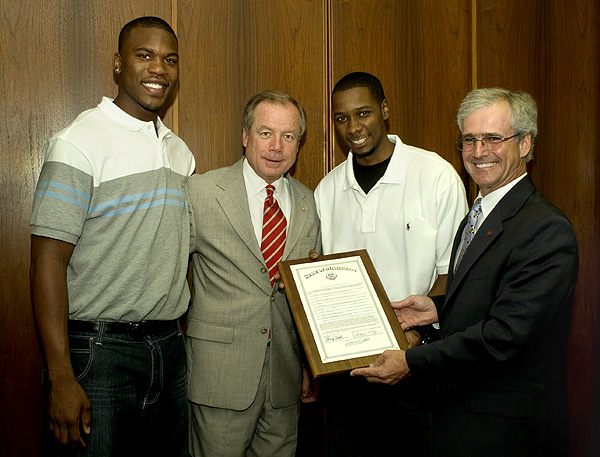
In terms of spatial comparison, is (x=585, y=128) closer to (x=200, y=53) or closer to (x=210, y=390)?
(x=200, y=53)

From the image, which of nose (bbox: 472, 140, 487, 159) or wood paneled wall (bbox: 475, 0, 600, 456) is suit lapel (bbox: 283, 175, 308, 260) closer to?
nose (bbox: 472, 140, 487, 159)

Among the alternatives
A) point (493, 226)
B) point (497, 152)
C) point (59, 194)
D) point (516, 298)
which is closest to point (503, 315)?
point (516, 298)

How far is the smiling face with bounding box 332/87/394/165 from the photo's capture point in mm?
2424

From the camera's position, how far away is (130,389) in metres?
1.88

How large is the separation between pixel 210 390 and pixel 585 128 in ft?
8.59

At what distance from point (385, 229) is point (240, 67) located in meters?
1.19

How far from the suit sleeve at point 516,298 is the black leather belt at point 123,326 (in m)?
1.05

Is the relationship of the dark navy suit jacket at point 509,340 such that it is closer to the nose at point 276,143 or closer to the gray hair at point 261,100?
the nose at point 276,143

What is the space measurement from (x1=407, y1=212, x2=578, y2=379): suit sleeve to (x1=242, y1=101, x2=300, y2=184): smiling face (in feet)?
3.26

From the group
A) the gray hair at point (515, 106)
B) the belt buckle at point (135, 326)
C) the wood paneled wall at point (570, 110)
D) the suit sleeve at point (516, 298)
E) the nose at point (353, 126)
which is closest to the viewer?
the suit sleeve at point (516, 298)

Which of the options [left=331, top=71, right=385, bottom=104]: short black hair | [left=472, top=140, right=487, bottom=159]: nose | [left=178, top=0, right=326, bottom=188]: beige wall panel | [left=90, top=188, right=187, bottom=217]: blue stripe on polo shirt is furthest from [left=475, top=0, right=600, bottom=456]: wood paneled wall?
[left=90, top=188, right=187, bottom=217]: blue stripe on polo shirt

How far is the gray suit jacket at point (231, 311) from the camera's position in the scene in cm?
210

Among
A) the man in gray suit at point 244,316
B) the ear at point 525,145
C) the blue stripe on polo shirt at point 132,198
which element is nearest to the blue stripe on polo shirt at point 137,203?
the blue stripe on polo shirt at point 132,198

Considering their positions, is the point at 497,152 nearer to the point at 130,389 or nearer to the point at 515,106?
the point at 515,106
